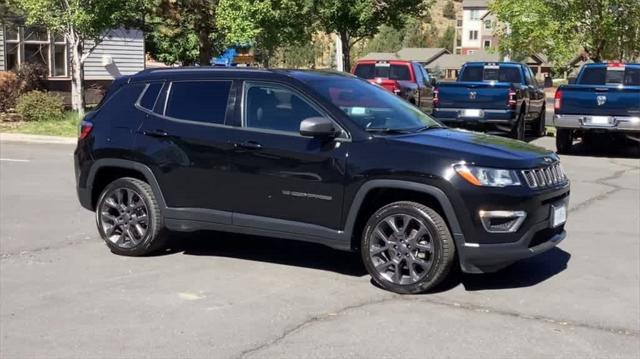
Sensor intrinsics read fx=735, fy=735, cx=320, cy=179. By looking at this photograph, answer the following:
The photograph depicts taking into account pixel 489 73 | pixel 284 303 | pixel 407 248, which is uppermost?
pixel 489 73

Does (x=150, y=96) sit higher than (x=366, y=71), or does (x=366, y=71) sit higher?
(x=366, y=71)

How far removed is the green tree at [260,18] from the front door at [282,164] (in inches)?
655

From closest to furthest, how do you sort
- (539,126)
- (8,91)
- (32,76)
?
(539,126), (8,91), (32,76)

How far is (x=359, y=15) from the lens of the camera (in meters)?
23.2

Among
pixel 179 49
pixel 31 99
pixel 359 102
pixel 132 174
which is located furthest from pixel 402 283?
pixel 179 49

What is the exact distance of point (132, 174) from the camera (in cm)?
700

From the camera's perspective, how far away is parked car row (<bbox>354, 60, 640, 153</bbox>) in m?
14.7

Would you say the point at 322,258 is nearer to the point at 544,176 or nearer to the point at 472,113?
the point at 544,176

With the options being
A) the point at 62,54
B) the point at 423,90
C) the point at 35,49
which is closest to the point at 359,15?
the point at 423,90

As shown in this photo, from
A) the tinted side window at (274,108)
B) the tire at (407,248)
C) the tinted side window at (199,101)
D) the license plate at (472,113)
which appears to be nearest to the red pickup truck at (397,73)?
the license plate at (472,113)

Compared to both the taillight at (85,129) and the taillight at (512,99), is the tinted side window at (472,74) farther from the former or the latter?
the taillight at (85,129)

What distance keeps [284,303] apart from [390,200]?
1192 mm

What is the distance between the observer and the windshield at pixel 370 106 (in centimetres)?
611

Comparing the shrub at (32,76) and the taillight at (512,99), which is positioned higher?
the shrub at (32,76)
